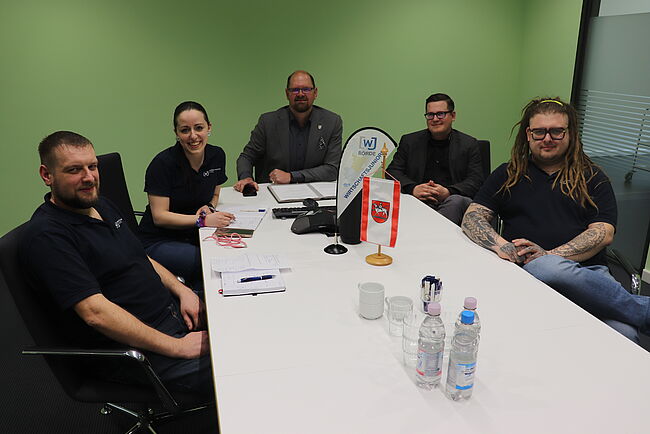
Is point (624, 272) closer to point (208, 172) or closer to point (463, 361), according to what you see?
point (463, 361)

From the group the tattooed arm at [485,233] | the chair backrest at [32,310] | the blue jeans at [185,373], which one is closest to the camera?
the chair backrest at [32,310]

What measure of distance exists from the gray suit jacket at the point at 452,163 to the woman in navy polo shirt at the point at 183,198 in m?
1.46

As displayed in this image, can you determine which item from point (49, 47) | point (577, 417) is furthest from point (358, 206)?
point (49, 47)

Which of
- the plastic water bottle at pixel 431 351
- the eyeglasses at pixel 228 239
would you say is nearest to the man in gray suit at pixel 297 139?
the eyeglasses at pixel 228 239

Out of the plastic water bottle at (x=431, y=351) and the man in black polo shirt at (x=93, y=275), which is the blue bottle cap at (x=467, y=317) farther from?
the man in black polo shirt at (x=93, y=275)

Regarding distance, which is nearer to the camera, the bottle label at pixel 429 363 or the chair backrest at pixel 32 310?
the bottle label at pixel 429 363

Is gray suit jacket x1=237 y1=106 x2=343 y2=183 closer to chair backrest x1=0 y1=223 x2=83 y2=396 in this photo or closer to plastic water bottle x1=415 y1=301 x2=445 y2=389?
chair backrest x1=0 y1=223 x2=83 y2=396

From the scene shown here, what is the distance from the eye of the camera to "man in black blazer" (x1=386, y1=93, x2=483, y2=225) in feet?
10.7

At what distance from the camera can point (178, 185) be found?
253cm

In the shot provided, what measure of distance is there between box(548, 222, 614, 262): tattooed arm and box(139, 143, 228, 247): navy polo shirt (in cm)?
172

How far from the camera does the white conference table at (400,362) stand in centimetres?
107

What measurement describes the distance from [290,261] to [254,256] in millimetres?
150

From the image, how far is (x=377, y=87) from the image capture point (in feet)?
14.5

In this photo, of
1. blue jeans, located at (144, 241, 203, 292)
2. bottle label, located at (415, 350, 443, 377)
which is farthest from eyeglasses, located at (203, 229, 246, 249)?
bottle label, located at (415, 350, 443, 377)
